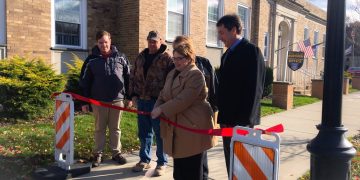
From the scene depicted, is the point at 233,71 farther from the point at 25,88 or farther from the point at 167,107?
the point at 25,88

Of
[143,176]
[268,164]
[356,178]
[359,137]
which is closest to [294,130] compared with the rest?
[359,137]

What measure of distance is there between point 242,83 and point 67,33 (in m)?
7.29

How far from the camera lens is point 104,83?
5.07m

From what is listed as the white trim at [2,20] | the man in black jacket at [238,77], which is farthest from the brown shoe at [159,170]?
the white trim at [2,20]

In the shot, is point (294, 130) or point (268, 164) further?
point (294, 130)

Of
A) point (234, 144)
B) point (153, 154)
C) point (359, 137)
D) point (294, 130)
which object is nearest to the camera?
point (234, 144)

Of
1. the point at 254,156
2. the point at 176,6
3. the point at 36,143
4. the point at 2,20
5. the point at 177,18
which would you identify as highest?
the point at 176,6

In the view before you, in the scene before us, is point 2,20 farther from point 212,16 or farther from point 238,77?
point 212,16

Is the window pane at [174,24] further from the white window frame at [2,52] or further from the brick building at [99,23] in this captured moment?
the white window frame at [2,52]

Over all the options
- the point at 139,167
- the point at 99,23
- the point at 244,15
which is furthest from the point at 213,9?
the point at 139,167

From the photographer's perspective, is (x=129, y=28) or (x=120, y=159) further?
(x=129, y=28)

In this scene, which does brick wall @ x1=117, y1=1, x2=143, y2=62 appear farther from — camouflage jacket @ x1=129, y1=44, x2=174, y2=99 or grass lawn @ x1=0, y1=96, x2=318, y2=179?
camouflage jacket @ x1=129, y1=44, x2=174, y2=99

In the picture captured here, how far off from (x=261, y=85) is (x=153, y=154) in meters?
2.84

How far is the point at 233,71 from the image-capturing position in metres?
3.60
